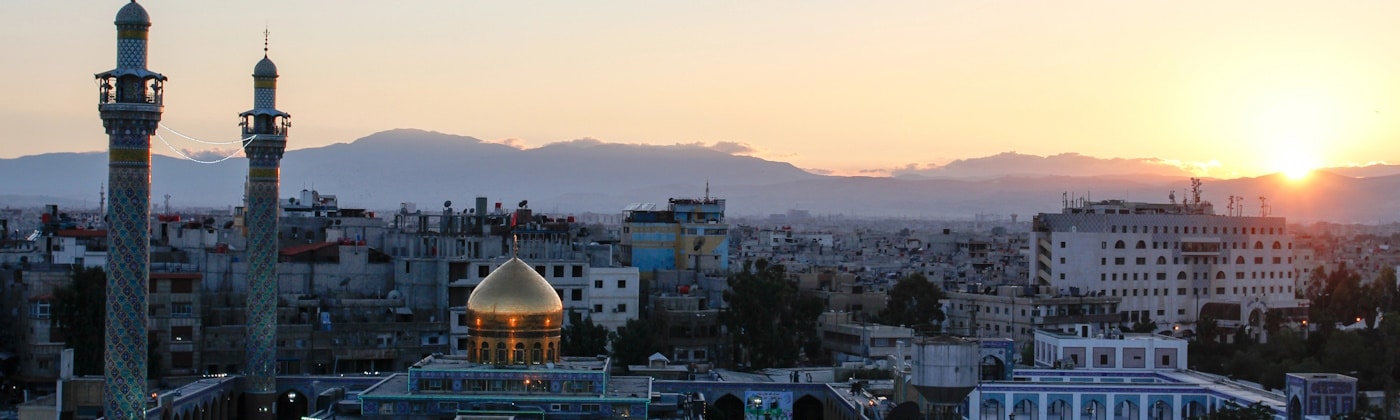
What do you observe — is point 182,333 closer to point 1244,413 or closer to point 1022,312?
point 1244,413

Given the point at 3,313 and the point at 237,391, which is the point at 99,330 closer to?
the point at 237,391

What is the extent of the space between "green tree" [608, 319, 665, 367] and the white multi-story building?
1734cm

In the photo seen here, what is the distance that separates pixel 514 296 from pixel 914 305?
2248cm

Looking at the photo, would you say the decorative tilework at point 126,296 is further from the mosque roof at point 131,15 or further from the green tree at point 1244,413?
the green tree at point 1244,413

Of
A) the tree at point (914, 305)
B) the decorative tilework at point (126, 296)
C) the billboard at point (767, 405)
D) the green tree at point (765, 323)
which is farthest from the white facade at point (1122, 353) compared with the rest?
the decorative tilework at point (126, 296)

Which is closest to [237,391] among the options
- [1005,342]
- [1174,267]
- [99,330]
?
[99,330]

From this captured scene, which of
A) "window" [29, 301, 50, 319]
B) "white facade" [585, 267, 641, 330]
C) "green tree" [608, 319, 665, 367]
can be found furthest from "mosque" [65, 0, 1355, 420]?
"white facade" [585, 267, 641, 330]

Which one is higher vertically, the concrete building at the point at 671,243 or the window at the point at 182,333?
the concrete building at the point at 671,243

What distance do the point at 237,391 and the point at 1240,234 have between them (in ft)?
112

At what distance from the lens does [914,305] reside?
51781 mm

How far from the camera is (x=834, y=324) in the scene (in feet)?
160

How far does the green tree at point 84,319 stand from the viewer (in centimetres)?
3797

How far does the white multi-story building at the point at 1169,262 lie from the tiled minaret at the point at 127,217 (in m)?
32.5

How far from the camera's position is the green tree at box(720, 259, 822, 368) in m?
44.6
